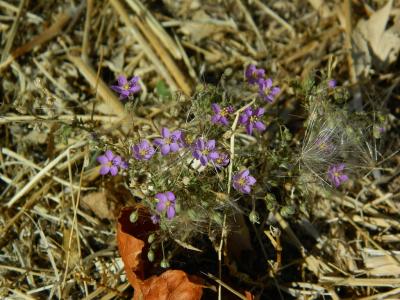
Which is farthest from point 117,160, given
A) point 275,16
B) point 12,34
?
point 275,16

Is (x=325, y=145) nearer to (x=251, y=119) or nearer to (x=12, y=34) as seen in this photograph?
(x=251, y=119)

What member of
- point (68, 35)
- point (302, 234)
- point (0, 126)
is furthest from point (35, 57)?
point (302, 234)

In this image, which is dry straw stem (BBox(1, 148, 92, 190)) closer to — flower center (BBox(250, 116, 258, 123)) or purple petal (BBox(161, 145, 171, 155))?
purple petal (BBox(161, 145, 171, 155))

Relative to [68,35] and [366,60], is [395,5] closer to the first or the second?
[366,60]

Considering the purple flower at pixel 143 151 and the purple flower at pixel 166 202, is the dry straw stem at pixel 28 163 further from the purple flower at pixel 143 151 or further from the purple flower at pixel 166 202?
the purple flower at pixel 166 202

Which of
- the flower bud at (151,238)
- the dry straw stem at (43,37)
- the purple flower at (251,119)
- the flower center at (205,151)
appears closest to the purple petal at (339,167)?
the purple flower at (251,119)

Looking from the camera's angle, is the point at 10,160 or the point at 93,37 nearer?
the point at 10,160
